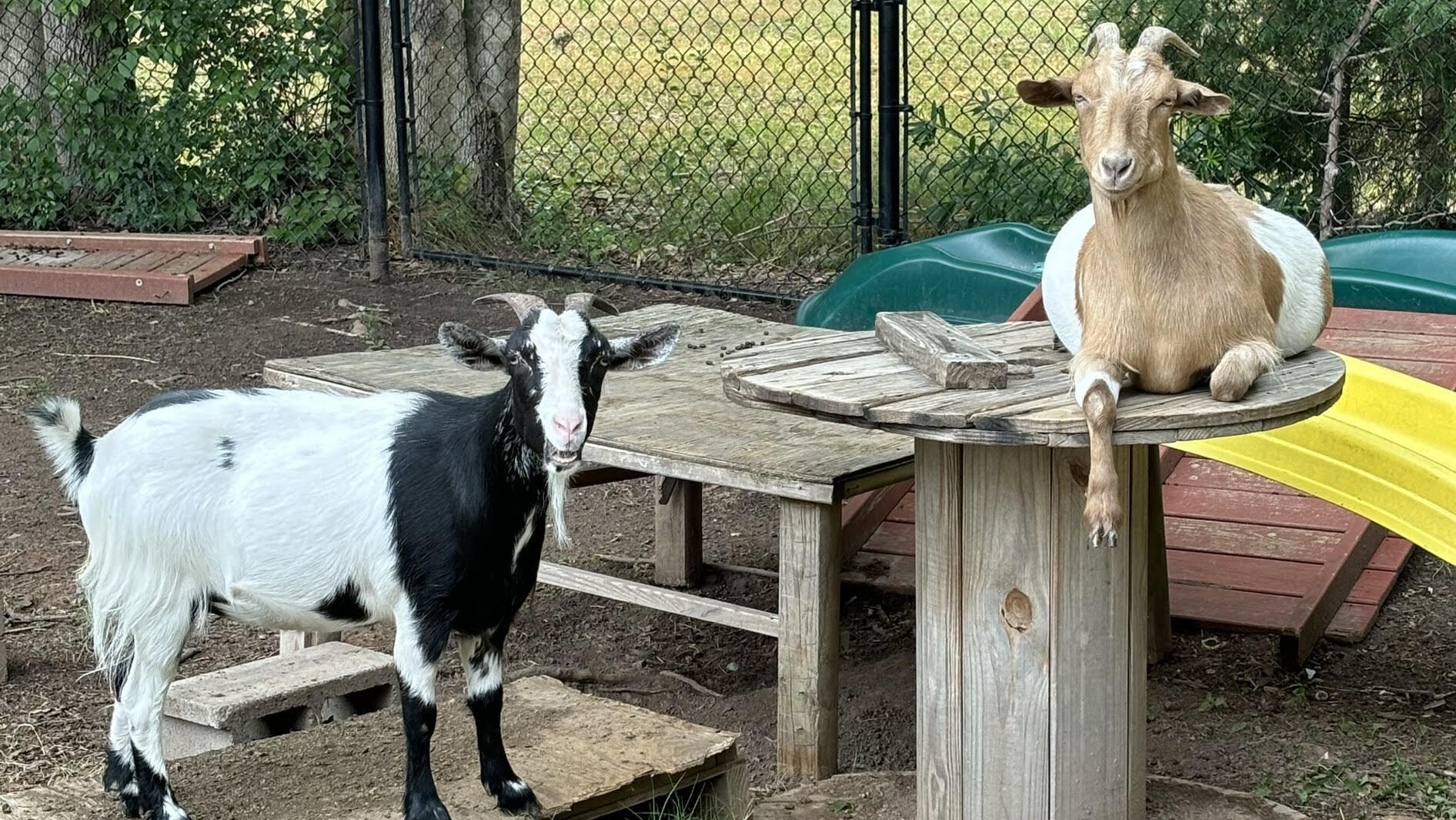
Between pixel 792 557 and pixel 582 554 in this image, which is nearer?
pixel 792 557

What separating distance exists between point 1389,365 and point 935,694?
2.45 metres

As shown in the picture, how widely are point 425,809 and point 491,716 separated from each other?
0.25 m

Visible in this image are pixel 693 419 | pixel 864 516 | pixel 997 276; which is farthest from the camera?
pixel 997 276

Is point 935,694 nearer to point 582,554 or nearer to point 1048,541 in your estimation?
point 1048,541

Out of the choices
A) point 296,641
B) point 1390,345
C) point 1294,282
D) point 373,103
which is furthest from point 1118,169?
point 373,103

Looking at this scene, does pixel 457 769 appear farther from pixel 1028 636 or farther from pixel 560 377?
pixel 1028 636

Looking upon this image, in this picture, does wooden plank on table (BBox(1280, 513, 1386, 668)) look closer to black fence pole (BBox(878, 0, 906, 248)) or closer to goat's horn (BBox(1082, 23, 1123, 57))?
goat's horn (BBox(1082, 23, 1123, 57))

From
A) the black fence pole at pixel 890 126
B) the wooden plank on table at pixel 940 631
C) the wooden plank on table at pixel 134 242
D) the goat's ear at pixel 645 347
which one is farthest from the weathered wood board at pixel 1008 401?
the wooden plank on table at pixel 134 242

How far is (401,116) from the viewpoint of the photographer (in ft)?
29.8

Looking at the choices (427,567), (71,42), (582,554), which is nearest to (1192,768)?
(427,567)

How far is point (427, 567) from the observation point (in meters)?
3.25

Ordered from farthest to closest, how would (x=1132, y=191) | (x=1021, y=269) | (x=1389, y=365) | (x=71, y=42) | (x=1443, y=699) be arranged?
(x=71, y=42) < (x=1021, y=269) < (x=1389, y=365) < (x=1443, y=699) < (x=1132, y=191)

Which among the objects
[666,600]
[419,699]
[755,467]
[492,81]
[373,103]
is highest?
[492,81]

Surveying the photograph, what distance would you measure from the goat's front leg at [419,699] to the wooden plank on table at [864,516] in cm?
236
